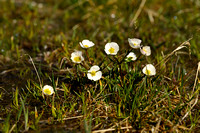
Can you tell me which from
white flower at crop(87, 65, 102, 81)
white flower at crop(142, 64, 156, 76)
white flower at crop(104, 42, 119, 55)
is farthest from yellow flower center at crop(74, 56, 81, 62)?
white flower at crop(142, 64, 156, 76)

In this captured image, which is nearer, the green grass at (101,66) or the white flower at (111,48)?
the green grass at (101,66)

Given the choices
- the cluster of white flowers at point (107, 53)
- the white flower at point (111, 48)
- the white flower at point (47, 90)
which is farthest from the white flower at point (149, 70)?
the white flower at point (47, 90)

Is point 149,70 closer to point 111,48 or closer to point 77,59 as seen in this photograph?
point 111,48

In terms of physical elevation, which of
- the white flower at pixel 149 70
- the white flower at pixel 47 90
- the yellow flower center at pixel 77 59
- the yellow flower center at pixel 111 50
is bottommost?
the white flower at pixel 47 90

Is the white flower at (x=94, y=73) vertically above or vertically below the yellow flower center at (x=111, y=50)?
below

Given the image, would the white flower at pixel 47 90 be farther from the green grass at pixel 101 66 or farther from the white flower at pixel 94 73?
the white flower at pixel 94 73

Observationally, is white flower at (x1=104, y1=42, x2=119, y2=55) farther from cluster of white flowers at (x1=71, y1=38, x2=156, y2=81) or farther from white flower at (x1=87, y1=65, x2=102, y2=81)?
white flower at (x1=87, y1=65, x2=102, y2=81)

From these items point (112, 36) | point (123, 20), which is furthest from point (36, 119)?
point (123, 20)

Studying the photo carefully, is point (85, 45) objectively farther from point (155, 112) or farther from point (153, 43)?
point (153, 43)

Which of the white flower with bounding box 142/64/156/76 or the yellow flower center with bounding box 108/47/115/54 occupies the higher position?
the yellow flower center with bounding box 108/47/115/54
